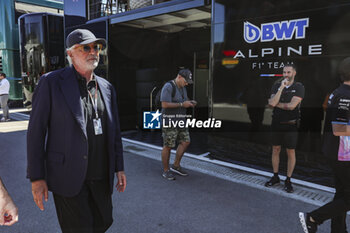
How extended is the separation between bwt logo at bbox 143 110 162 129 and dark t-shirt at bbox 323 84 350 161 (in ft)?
22.6

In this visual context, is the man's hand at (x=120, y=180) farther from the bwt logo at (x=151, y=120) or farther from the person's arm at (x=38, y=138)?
the bwt logo at (x=151, y=120)

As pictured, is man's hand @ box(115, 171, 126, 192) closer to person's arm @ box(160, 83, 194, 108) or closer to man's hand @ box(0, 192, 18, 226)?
man's hand @ box(0, 192, 18, 226)

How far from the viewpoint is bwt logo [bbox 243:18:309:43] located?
15.6 ft

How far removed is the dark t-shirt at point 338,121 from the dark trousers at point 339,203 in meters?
0.10

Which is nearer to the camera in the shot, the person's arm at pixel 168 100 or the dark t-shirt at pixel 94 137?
the dark t-shirt at pixel 94 137

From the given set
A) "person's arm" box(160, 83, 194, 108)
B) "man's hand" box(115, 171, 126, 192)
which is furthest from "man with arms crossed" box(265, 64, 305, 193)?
"man's hand" box(115, 171, 126, 192)

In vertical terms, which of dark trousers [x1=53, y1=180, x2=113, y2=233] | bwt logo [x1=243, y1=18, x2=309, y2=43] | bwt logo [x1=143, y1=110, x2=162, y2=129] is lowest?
bwt logo [x1=143, y1=110, x2=162, y2=129]

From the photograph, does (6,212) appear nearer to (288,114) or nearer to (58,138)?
(58,138)

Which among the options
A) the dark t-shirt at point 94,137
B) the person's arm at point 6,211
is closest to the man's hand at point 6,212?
the person's arm at point 6,211

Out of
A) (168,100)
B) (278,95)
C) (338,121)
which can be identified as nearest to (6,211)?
(338,121)

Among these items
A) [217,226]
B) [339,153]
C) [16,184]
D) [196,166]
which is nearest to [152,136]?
[196,166]

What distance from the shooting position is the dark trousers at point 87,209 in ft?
6.82

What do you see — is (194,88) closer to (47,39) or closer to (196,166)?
(196,166)

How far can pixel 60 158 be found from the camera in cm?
203
